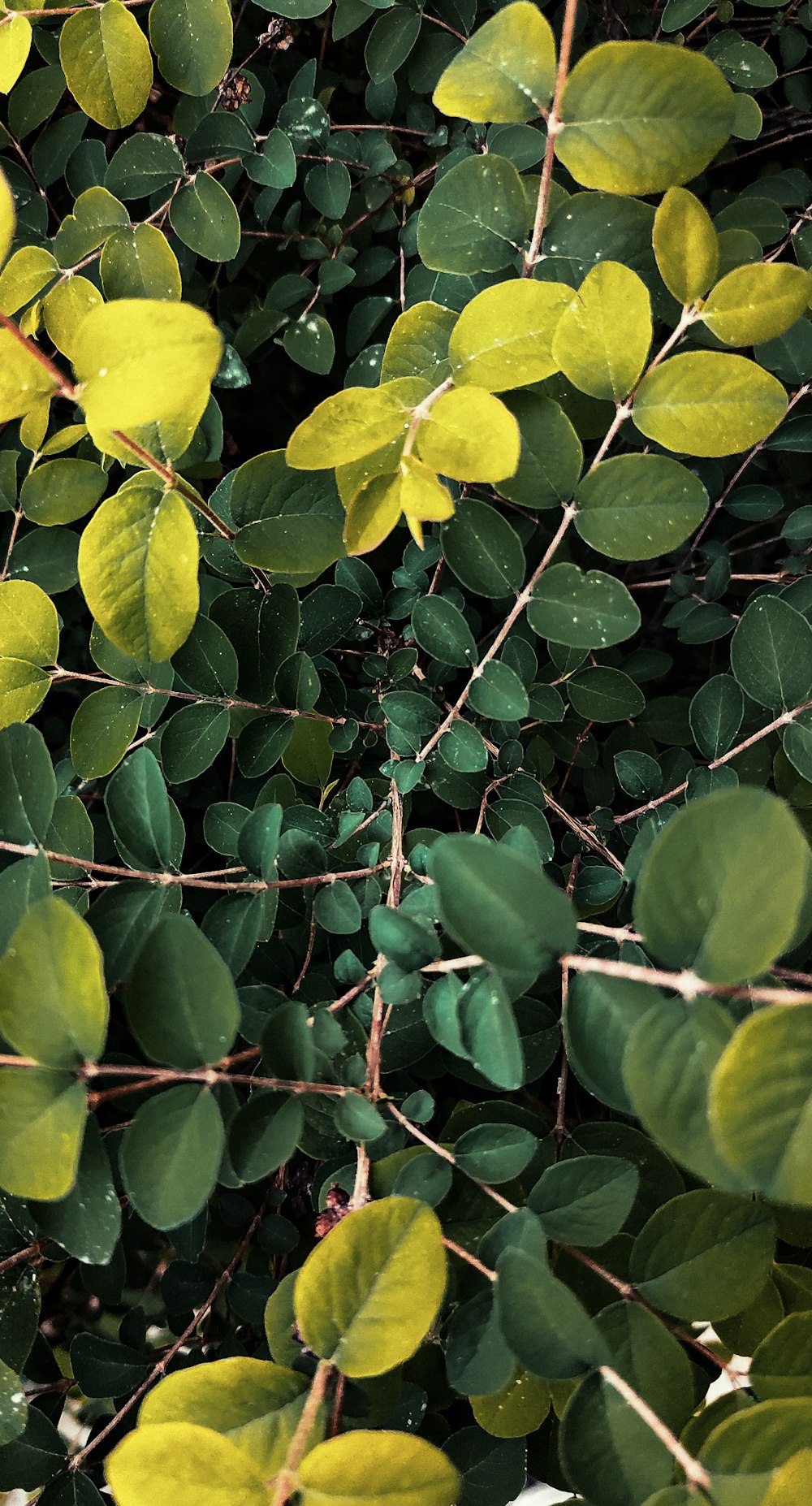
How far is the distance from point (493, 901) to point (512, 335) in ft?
1.01

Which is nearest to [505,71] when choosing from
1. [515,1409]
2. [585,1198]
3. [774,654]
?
[774,654]

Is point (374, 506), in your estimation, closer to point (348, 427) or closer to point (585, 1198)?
point (348, 427)

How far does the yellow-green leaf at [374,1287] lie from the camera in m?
0.38

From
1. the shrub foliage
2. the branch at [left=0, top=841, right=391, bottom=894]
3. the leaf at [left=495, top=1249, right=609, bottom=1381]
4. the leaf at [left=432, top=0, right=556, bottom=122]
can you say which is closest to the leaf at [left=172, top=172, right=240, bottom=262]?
the shrub foliage

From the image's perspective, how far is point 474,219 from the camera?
553 millimetres

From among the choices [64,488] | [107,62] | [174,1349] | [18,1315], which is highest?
[107,62]

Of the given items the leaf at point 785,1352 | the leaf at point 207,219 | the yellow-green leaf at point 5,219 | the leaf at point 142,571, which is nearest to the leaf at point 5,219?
the yellow-green leaf at point 5,219

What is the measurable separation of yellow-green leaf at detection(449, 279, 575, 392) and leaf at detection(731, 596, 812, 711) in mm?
215

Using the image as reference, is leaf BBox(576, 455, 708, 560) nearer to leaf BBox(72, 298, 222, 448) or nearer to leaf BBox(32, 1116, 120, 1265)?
leaf BBox(72, 298, 222, 448)

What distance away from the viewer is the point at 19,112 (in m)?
0.74

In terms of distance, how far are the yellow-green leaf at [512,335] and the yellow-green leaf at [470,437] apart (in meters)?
0.03

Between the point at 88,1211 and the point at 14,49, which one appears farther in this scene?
the point at 14,49

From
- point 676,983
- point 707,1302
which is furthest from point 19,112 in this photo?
point 707,1302

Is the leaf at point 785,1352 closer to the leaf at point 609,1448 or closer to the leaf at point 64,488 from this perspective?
the leaf at point 609,1448
